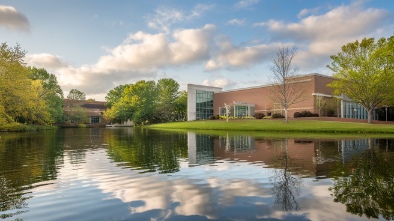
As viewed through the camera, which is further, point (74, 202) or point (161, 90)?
point (161, 90)

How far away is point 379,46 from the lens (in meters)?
41.7

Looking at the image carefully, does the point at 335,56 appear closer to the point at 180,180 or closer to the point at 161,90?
the point at 180,180

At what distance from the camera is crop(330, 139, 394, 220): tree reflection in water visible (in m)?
5.79

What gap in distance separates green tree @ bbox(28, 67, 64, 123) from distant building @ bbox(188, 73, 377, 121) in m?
37.1

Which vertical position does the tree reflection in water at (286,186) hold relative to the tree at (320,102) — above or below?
below

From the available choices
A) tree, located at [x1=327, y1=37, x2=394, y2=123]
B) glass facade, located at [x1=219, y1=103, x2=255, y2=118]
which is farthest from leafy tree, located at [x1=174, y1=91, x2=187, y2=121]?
tree, located at [x1=327, y1=37, x2=394, y2=123]

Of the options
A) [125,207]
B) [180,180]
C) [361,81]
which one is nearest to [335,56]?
[361,81]

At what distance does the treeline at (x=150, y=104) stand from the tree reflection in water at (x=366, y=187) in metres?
76.0

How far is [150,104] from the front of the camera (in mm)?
86438

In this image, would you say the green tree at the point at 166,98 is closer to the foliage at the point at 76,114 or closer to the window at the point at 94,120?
the foliage at the point at 76,114

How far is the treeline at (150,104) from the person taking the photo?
85.5 meters

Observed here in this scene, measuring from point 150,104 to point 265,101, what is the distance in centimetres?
3678

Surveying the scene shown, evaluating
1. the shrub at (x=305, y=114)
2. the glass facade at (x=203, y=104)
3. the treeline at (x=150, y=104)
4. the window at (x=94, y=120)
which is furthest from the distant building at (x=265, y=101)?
the window at (x=94, y=120)

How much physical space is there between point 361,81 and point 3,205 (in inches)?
1854
